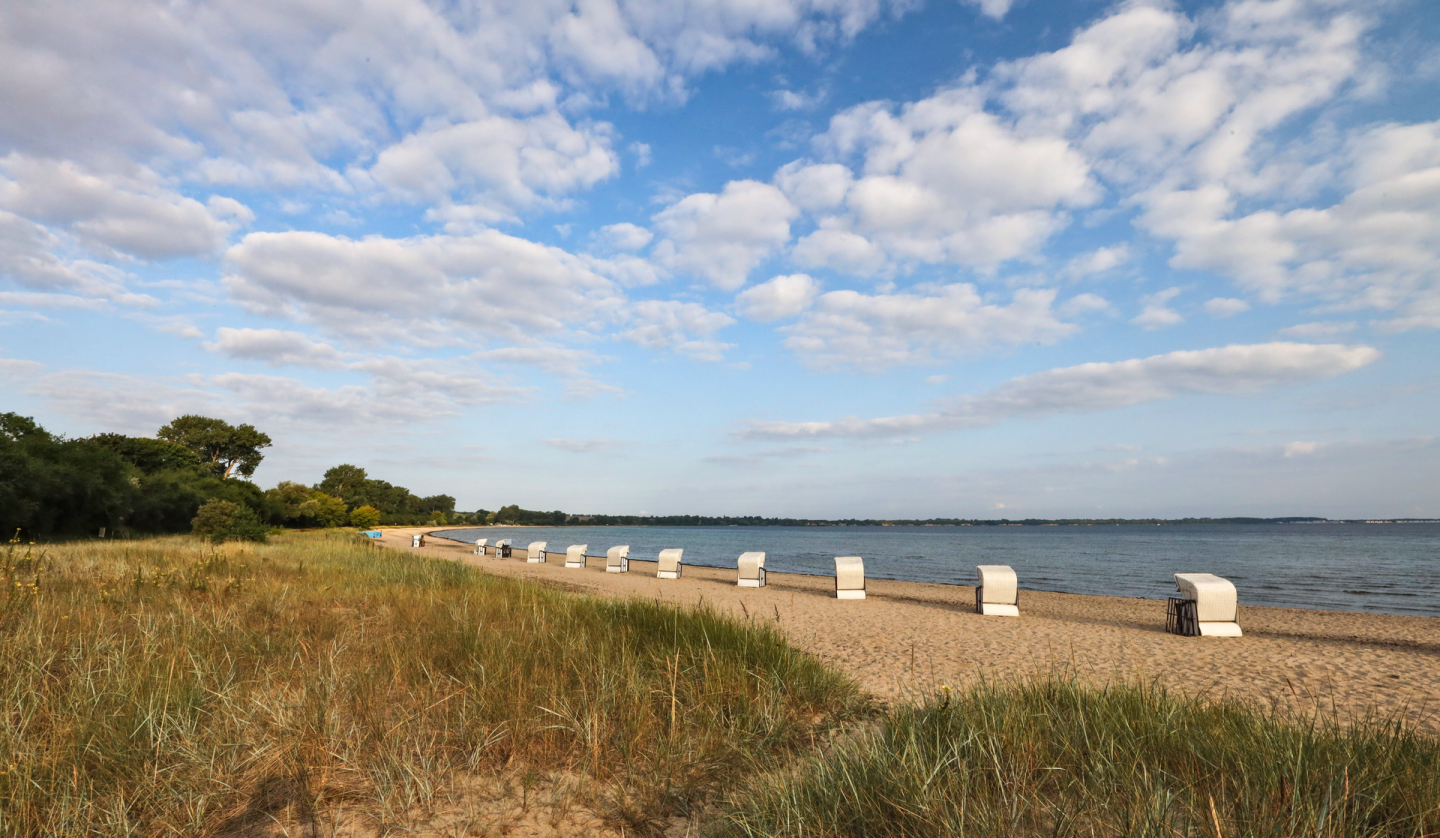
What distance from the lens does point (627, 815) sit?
3182mm

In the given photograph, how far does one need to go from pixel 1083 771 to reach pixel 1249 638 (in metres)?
11.1

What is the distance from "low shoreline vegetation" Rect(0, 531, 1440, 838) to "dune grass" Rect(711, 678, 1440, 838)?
0.05 ft

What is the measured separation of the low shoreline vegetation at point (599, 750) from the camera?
263 cm

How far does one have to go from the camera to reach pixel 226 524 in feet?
81.2

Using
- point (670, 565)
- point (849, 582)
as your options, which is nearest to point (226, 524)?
point (670, 565)

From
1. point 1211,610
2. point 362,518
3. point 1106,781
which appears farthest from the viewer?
point 362,518

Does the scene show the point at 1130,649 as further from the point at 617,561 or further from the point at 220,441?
the point at 220,441

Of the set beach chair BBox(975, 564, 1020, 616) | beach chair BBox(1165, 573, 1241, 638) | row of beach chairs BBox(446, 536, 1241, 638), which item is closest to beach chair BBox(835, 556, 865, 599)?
row of beach chairs BBox(446, 536, 1241, 638)

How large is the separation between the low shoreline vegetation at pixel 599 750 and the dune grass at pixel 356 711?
0.06 feet

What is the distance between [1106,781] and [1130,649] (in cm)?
823

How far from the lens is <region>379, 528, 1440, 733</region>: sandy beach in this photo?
679 centimetres

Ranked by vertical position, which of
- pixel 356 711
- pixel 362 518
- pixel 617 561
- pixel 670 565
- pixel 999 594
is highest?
pixel 356 711

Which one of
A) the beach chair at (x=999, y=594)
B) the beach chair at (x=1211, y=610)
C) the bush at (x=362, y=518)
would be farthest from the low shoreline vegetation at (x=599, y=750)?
the bush at (x=362, y=518)

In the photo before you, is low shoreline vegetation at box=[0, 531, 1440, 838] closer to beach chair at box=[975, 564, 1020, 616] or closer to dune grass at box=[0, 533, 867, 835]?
dune grass at box=[0, 533, 867, 835]
